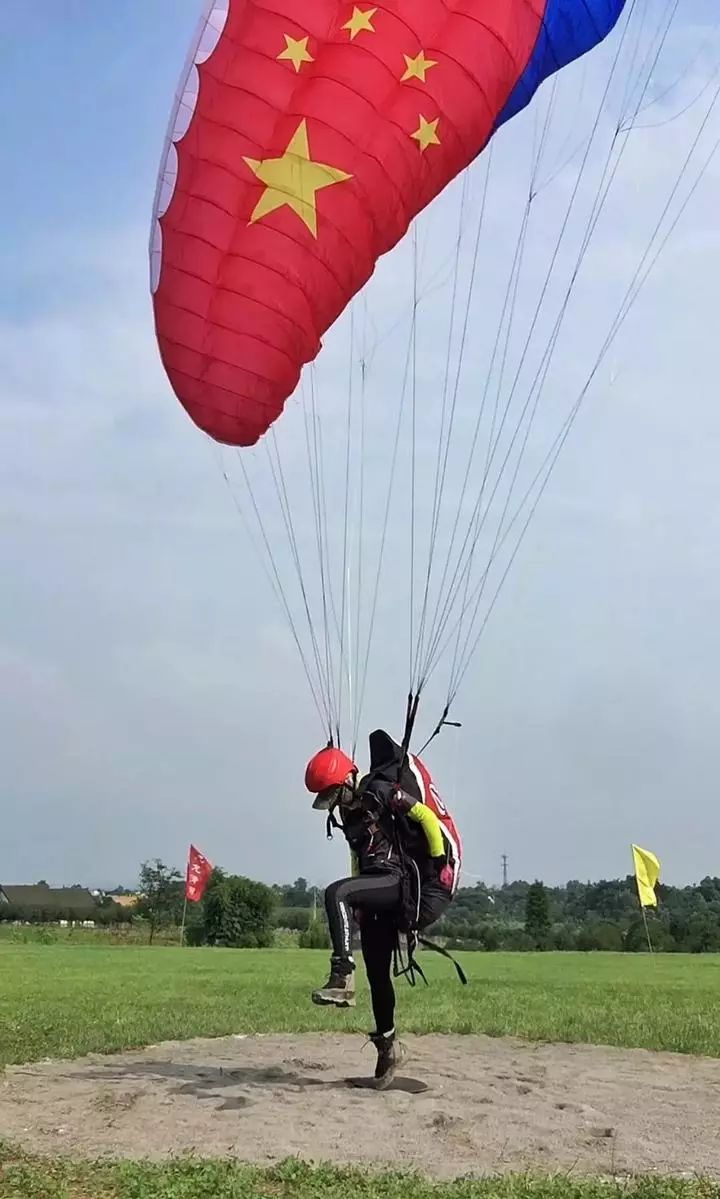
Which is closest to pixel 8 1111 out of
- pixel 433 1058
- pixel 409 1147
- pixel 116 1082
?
pixel 116 1082

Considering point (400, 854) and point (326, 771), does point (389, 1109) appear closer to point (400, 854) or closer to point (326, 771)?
point (400, 854)

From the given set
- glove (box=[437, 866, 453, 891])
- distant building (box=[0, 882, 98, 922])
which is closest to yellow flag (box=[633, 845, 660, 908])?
glove (box=[437, 866, 453, 891])

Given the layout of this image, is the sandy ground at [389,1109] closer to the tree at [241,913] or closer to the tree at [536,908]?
the tree at [241,913]

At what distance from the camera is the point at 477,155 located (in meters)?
7.80

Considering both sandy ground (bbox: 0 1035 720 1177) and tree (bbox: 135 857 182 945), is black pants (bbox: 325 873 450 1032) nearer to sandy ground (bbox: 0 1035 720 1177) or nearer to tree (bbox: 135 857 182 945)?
sandy ground (bbox: 0 1035 720 1177)

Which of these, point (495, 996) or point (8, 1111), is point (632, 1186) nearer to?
point (8, 1111)

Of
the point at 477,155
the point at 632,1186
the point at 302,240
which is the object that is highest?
the point at 477,155

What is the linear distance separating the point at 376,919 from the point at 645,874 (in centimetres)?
2175

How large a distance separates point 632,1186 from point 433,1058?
3.82 meters

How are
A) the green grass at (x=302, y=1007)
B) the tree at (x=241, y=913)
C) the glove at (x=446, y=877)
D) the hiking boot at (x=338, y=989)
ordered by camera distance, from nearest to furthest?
the hiking boot at (x=338, y=989) → the glove at (x=446, y=877) → the green grass at (x=302, y=1007) → the tree at (x=241, y=913)

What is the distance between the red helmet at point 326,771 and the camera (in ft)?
21.9

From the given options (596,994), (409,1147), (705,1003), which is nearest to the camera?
(409,1147)

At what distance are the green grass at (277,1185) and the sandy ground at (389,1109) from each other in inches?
12.9

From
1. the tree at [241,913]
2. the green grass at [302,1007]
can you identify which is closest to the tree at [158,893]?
the tree at [241,913]
